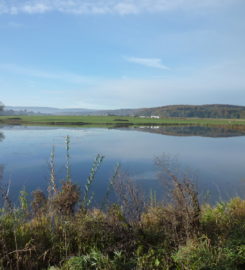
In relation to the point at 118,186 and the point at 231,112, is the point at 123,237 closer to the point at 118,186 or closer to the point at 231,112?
the point at 118,186

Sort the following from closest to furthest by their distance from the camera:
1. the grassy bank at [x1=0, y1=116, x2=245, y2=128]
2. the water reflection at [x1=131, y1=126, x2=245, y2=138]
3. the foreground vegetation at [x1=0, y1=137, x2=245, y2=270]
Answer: the foreground vegetation at [x1=0, y1=137, x2=245, y2=270] < the water reflection at [x1=131, y1=126, x2=245, y2=138] < the grassy bank at [x1=0, y1=116, x2=245, y2=128]

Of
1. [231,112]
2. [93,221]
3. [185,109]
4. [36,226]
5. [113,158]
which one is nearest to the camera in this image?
[93,221]

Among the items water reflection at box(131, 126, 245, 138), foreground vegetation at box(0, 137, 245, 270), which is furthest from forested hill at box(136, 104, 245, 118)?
foreground vegetation at box(0, 137, 245, 270)

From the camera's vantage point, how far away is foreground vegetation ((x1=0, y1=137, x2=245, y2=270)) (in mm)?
3049

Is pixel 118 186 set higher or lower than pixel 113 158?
higher

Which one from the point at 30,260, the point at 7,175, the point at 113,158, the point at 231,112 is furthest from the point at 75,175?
the point at 231,112

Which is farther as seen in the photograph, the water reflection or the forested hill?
the forested hill

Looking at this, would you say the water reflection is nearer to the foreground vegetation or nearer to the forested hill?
the foreground vegetation

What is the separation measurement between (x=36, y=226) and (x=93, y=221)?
0.96 m

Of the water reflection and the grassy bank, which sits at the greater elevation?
the grassy bank

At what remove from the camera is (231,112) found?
92.9m

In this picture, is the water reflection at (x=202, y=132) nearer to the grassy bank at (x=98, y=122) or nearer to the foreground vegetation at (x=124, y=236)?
the grassy bank at (x=98, y=122)

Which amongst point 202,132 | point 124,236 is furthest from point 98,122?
point 124,236

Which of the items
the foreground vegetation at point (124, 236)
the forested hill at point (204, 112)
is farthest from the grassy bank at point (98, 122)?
the forested hill at point (204, 112)
